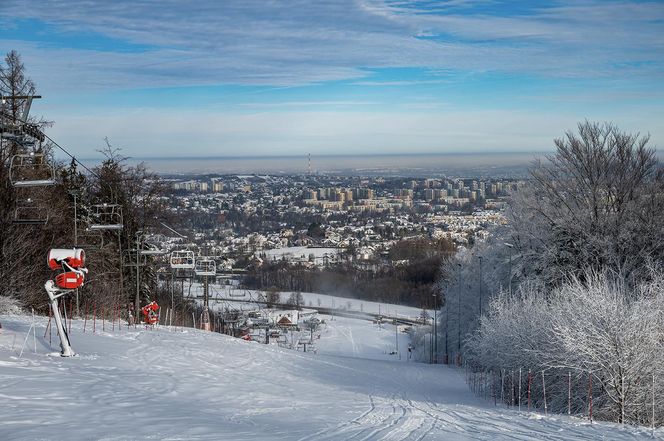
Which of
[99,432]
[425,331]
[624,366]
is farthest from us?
[425,331]

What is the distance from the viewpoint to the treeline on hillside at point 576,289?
721 inches

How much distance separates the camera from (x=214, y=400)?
47.3 ft

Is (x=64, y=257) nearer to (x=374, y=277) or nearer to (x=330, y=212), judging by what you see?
(x=374, y=277)

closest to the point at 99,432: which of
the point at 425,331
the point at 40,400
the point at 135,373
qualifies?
the point at 40,400

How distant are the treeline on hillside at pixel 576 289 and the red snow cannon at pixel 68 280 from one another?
11.6m

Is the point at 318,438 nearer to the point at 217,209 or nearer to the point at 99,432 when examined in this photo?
the point at 99,432

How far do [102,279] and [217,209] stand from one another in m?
89.8

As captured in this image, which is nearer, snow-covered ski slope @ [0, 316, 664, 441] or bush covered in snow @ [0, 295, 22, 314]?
snow-covered ski slope @ [0, 316, 664, 441]

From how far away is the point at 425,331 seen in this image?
2319 inches

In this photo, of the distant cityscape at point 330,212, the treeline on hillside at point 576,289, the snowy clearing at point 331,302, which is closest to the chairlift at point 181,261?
the treeline on hillside at point 576,289

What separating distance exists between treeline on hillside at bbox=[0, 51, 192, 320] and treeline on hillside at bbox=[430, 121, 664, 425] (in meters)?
14.9

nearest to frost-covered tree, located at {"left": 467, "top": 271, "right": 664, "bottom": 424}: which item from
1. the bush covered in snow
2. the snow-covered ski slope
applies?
the snow-covered ski slope

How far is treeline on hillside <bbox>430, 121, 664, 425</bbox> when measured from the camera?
Result: 1831 cm

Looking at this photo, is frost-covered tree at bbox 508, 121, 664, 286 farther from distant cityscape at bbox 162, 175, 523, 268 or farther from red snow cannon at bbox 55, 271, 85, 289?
distant cityscape at bbox 162, 175, 523, 268
